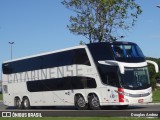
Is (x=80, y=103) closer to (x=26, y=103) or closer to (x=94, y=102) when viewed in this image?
(x=94, y=102)

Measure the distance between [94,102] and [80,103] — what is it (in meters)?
1.40

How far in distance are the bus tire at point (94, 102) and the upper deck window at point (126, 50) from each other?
2999mm

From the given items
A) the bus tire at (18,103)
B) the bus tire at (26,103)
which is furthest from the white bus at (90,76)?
the bus tire at (18,103)

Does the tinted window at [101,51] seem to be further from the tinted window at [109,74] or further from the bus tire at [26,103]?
the bus tire at [26,103]

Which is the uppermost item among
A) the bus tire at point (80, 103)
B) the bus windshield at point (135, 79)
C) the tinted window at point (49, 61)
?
the tinted window at point (49, 61)

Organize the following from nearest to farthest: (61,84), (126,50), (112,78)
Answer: (112,78) < (126,50) < (61,84)

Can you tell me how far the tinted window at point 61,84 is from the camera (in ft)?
86.3

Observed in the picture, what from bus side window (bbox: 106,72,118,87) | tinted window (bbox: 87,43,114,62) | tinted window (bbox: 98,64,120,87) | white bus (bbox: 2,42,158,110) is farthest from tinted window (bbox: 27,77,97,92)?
tinted window (bbox: 87,43,114,62)

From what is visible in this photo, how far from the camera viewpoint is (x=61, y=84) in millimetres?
28703

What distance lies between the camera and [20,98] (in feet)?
110

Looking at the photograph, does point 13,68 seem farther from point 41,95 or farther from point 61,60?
point 61,60

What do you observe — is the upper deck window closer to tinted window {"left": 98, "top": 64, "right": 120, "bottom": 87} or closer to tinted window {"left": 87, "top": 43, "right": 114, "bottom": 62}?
tinted window {"left": 87, "top": 43, "right": 114, "bottom": 62}

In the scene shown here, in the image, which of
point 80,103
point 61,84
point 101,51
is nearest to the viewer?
point 101,51

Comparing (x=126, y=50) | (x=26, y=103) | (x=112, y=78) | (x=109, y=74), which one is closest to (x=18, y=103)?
(x=26, y=103)
